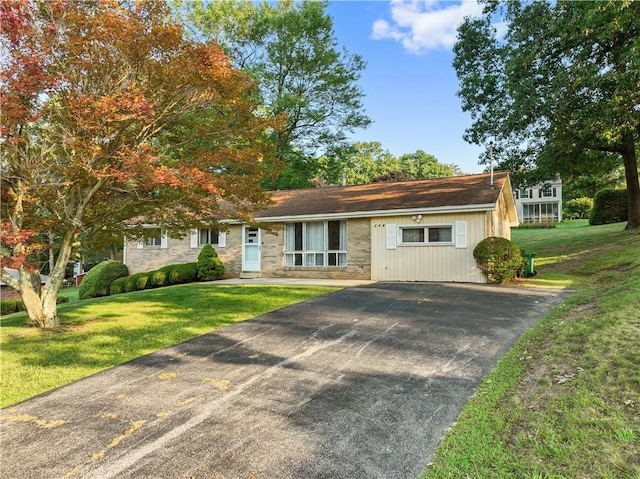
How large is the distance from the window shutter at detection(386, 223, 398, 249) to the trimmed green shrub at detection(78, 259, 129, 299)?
13012mm

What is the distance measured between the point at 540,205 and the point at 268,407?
165ft

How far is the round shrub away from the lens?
12.2 meters

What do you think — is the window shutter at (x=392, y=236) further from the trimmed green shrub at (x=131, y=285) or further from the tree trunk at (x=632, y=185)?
the tree trunk at (x=632, y=185)

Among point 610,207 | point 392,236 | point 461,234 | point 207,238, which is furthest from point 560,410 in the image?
point 610,207

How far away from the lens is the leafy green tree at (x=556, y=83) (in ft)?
43.2

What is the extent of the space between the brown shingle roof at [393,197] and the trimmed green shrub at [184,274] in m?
3.69

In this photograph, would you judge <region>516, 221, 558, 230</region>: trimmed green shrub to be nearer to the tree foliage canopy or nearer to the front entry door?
the tree foliage canopy

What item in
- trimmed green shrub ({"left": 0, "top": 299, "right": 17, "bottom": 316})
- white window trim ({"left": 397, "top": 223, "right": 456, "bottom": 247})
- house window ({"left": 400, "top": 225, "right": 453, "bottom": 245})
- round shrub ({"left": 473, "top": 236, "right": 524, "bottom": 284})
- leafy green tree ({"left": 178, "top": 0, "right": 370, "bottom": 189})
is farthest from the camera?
leafy green tree ({"left": 178, "top": 0, "right": 370, "bottom": 189})

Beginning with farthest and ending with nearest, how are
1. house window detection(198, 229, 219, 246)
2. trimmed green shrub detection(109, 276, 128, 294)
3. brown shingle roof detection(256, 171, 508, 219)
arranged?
house window detection(198, 229, 219, 246), trimmed green shrub detection(109, 276, 128, 294), brown shingle roof detection(256, 171, 508, 219)

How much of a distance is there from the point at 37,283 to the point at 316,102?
24.0m

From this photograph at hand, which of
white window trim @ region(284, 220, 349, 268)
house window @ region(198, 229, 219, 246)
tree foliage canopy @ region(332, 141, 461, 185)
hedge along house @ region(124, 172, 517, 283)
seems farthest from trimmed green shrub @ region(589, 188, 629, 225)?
house window @ region(198, 229, 219, 246)

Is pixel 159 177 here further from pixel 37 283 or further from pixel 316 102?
pixel 316 102

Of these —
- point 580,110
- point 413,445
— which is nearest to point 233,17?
point 580,110

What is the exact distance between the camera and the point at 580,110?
14852mm
